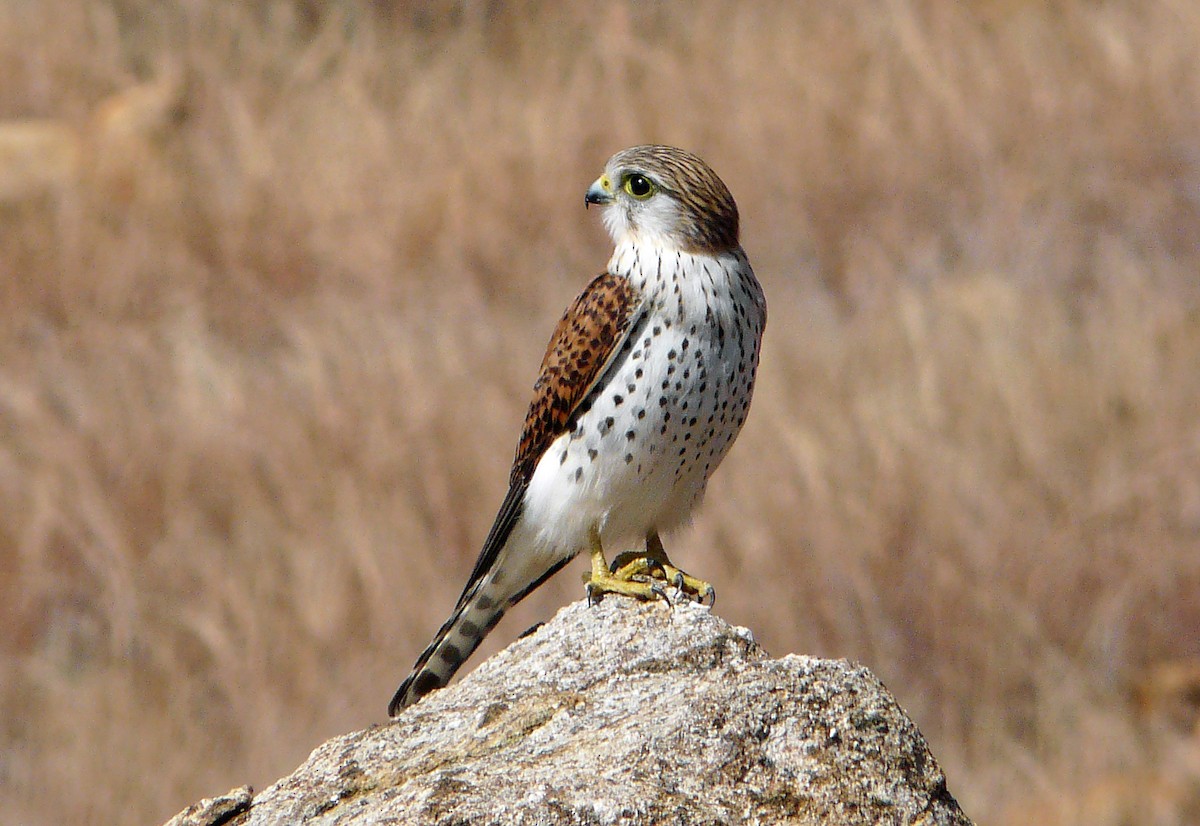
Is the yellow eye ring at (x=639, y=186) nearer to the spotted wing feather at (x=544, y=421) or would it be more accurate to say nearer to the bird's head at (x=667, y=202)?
the bird's head at (x=667, y=202)

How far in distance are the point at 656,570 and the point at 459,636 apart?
0.51 meters

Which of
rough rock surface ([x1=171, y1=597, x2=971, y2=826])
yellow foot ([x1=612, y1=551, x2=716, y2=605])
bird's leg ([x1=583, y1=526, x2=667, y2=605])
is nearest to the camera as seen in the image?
rough rock surface ([x1=171, y1=597, x2=971, y2=826])

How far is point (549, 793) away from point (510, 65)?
34.6 feet

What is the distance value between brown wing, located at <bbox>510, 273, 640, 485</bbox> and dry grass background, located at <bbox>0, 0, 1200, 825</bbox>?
3.08 metres

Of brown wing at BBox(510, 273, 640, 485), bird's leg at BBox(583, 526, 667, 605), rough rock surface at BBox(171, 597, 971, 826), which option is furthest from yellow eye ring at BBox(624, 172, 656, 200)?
rough rock surface at BBox(171, 597, 971, 826)

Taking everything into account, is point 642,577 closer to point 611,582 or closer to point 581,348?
point 611,582

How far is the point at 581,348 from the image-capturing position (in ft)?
12.5

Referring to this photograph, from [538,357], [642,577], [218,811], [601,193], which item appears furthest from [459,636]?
[538,357]

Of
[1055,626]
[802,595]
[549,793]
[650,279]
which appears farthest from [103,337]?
[549,793]

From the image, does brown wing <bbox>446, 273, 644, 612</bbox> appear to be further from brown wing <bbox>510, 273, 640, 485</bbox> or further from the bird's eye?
the bird's eye

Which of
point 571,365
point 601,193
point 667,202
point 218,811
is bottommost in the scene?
point 218,811

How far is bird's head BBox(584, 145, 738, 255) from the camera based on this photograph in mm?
3818

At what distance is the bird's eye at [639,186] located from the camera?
3.88 m

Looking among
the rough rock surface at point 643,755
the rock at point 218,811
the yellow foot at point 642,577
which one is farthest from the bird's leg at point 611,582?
the rock at point 218,811
